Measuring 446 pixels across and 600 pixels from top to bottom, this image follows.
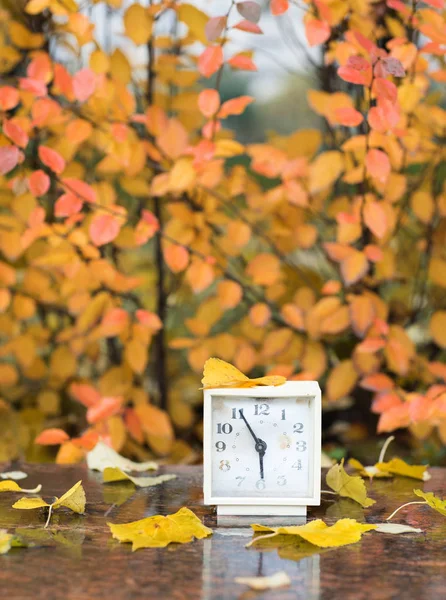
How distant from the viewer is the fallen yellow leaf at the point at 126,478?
37.9 inches

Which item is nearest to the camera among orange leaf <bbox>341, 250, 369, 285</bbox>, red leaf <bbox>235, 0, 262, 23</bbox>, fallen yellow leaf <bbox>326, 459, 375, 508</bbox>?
fallen yellow leaf <bbox>326, 459, 375, 508</bbox>

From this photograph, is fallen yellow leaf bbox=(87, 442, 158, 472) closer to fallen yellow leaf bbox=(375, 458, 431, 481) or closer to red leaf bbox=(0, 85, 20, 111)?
fallen yellow leaf bbox=(375, 458, 431, 481)

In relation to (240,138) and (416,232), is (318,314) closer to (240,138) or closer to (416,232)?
(416,232)

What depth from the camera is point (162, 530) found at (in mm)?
750

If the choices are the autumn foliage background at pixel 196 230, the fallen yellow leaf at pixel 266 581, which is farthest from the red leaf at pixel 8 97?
the fallen yellow leaf at pixel 266 581

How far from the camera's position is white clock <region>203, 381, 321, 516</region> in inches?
31.6

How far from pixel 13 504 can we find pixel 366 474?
1.52ft

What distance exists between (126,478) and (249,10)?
70cm

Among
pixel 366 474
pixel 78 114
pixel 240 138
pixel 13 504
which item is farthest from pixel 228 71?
pixel 13 504

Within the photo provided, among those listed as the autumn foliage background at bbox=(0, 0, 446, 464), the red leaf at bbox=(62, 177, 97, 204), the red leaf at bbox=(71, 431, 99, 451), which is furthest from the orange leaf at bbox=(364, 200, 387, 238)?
the red leaf at bbox=(71, 431, 99, 451)

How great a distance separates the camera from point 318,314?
1.55 m

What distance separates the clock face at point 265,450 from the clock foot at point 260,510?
2cm

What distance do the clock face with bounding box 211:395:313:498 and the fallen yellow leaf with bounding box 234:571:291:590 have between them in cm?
17

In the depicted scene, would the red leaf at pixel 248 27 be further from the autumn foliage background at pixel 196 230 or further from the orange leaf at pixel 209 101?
the orange leaf at pixel 209 101
